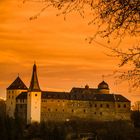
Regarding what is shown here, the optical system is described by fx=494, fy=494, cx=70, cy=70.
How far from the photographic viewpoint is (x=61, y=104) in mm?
70438

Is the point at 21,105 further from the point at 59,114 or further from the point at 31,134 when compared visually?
the point at 31,134

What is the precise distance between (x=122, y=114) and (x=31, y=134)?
72.9 feet

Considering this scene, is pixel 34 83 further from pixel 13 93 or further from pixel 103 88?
pixel 103 88

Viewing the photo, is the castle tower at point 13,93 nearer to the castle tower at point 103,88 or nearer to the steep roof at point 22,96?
the steep roof at point 22,96

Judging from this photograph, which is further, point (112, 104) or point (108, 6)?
point (112, 104)

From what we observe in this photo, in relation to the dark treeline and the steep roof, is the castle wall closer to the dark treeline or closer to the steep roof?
the dark treeline

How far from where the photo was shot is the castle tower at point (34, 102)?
67312 mm

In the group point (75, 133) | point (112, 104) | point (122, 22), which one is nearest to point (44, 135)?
point (75, 133)

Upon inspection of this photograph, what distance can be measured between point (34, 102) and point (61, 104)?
4.03 metres

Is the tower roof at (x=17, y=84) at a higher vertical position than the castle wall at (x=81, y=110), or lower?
higher

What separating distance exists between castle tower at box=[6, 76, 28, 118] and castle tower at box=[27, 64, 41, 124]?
103 inches

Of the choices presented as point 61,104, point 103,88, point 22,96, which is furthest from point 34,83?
point 103,88

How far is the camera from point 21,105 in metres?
70.3

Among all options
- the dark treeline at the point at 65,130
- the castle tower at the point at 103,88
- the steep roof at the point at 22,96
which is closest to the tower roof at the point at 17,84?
the steep roof at the point at 22,96
